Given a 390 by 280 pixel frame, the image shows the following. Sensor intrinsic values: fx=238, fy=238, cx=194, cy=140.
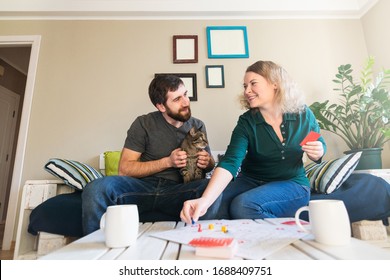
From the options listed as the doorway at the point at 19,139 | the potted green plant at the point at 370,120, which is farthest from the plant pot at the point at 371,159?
the doorway at the point at 19,139

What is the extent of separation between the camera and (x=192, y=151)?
107cm

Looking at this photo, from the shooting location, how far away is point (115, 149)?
1.72m

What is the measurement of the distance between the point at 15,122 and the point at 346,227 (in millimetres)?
3589

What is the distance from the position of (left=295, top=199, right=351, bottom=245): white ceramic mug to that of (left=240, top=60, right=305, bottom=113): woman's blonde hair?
621mm

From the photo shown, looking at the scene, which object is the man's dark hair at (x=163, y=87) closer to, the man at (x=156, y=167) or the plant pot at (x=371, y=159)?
the man at (x=156, y=167)

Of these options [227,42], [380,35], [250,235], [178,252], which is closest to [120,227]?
[178,252]

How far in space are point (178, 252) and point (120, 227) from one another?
12 centimetres

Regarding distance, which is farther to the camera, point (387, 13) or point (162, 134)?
point (387, 13)

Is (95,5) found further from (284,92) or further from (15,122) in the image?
(15,122)

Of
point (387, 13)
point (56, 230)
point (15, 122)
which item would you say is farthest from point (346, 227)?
point (15, 122)

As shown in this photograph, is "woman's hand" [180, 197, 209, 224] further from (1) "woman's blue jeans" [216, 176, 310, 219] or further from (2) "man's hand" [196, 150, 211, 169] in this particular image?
(2) "man's hand" [196, 150, 211, 169]

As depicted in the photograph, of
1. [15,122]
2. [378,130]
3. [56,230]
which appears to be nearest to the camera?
[56,230]

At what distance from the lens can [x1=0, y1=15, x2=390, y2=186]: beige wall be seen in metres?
1.74

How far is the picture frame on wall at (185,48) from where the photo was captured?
1.85m
